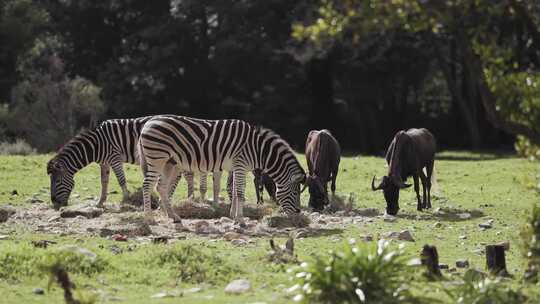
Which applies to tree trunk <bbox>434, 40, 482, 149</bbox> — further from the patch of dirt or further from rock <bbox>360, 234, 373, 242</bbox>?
rock <bbox>360, 234, 373, 242</bbox>

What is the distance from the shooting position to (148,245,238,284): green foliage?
10.9m

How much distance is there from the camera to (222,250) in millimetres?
12906

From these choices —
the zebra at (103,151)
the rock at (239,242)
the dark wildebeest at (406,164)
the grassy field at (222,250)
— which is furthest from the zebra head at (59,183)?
the dark wildebeest at (406,164)

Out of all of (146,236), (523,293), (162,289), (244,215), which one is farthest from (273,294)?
(244,215)

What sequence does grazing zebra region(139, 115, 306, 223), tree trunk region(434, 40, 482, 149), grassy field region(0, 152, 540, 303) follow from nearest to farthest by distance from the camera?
grassy field region(0, 152, 540, 303)
grazing zebra region(139, 115, 306, 223)
tree trunk region(434, 40, 482, 149)

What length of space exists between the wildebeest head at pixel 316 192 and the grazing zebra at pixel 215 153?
3.89ft

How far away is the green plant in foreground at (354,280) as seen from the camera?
905cm

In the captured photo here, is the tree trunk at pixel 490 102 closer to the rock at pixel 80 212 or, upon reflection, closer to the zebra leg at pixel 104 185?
the rock at pixel 80 212

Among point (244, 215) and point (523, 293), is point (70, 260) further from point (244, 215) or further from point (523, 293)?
point (244, 215)

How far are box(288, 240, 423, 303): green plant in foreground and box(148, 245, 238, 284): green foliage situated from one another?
5.71ft

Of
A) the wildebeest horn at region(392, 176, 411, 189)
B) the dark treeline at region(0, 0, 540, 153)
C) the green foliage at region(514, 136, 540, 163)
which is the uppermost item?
the dark treeline at region(0, 0, 540, 153)

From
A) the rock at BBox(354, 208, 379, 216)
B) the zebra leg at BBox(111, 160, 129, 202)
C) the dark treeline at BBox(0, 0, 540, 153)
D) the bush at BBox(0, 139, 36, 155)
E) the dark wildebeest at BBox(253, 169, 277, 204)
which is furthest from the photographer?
the dark treeline at BBox(0, 0, 540, 153)

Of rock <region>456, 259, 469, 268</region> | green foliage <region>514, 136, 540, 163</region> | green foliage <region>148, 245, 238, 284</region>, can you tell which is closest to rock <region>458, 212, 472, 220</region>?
rock <region>456, 259, 469, 268</region>

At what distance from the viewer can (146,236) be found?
14.6 m
